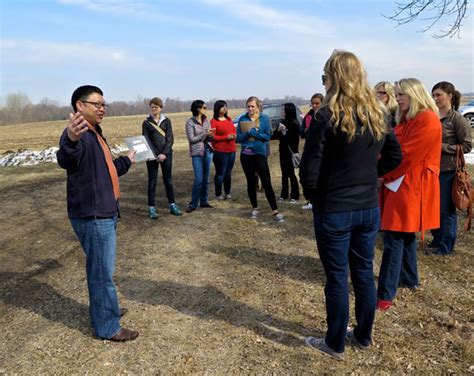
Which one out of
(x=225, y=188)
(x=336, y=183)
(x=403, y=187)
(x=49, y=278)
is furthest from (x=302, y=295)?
(x=225, y=188)

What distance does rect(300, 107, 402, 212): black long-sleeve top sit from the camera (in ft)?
8.14

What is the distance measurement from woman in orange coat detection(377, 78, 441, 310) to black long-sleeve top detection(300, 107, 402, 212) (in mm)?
832

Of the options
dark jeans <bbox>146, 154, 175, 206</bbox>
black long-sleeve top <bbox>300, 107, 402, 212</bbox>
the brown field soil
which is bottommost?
the brown field soil

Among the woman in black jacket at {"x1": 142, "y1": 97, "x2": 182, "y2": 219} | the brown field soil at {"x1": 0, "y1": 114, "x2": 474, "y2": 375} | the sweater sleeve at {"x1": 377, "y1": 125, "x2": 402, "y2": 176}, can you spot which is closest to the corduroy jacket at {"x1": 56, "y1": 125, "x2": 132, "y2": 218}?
the brown field soil at {"x1": 0, "y1": 114, "x2": 474, "y2": 375}

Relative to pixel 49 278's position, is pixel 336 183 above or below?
above

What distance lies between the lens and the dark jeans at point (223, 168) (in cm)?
754

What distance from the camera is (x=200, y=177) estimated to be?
6.99 m

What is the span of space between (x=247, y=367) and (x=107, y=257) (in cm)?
131

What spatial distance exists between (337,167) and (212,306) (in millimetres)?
1933

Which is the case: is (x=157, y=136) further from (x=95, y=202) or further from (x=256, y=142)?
(x=95, y=202)

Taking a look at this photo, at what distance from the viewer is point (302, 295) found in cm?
393

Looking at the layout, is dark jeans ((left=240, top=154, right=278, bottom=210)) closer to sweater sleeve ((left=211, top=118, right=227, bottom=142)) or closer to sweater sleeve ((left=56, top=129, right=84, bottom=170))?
sweater sleeve ((left=211, top=118, right=227, bottom=142))

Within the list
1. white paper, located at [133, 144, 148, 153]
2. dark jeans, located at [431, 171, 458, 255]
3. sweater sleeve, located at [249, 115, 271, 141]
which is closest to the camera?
white paper, located at [133, 144, 148, 153]

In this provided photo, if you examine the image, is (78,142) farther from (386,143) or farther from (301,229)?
(301,229)
